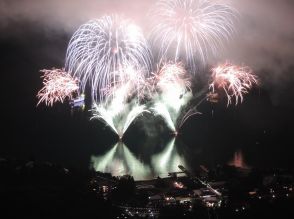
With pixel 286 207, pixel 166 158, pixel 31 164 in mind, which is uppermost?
pixel 166 158

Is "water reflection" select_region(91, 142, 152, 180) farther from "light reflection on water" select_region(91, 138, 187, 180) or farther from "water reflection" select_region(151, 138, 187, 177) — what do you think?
"water reflection" select_region(151, 138, 187, 177)

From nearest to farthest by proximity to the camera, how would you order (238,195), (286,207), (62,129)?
(286,207), (238,195), (62,129)

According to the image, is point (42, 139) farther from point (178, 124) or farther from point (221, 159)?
point (221, 159)

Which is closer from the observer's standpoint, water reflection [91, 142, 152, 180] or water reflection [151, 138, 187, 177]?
water reflection [91, 142, 152, 180]

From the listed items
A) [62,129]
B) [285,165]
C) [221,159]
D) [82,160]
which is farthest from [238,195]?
[62,129]

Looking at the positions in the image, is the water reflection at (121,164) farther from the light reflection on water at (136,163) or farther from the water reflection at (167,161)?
the water reflection at (167,161)

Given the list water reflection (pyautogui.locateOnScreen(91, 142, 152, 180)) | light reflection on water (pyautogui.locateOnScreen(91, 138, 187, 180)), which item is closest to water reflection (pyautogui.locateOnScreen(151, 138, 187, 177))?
light reflection on water (pyautogui.locateOnScreen(91, 138, 187, 180))

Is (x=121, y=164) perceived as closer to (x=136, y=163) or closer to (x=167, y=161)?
(x=136, y=163)

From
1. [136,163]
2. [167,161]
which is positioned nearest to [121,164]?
[136,163]
